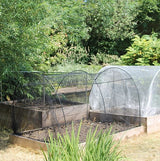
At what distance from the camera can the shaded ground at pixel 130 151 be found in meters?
5.24

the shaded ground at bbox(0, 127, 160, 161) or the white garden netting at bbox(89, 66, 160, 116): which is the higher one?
the white garden netting at bbox(89, 66, 160, 116)

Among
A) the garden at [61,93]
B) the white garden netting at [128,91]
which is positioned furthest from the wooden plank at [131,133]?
the white garden netting at [128,91]

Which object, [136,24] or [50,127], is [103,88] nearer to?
[50,127]

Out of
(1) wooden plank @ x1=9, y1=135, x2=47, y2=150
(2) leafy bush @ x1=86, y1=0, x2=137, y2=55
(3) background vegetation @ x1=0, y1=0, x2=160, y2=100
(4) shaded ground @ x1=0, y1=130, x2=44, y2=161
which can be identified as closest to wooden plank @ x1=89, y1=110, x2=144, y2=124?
(3) background vegetation @ x1=0, y1=0, x2=160, y2=100

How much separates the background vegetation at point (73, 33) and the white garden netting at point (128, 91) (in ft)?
6.55

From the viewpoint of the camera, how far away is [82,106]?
25.6 ft

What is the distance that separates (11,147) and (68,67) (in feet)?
22.1

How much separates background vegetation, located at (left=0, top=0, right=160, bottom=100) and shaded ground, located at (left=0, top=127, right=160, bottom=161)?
158cm

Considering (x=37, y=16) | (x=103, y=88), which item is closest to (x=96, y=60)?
(x=103, y=88)

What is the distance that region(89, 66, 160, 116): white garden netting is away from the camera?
7371 mm

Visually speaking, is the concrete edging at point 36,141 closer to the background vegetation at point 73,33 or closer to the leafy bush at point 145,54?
the background vegetation at point 73,33

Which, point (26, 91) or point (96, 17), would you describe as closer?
point (26, 91)

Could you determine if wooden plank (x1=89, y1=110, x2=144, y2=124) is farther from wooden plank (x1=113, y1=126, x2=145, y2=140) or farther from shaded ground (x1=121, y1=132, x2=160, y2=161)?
shaded ground (x1=121, y1=132, x2=160, y2=161)

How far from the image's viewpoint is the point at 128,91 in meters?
7.59
